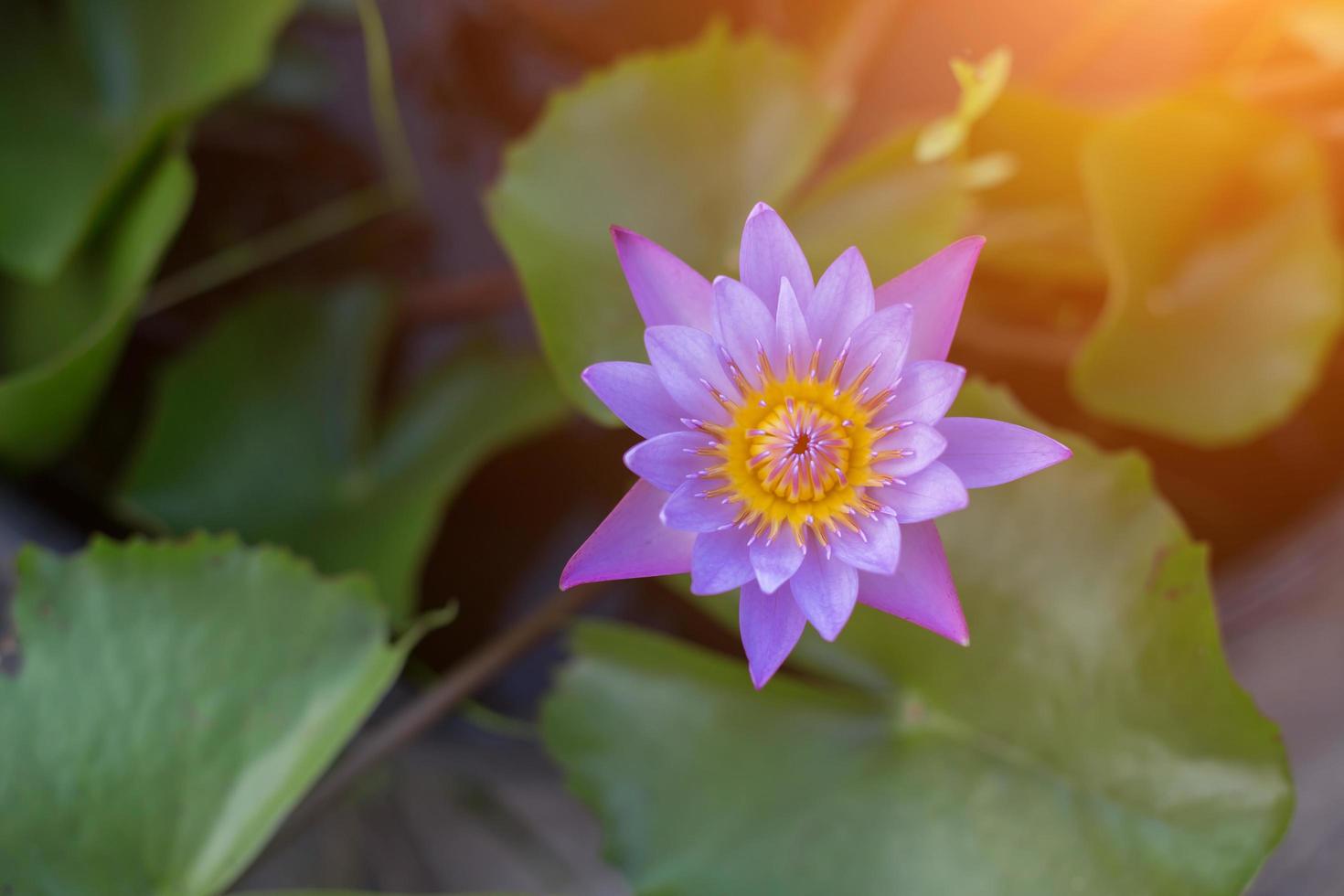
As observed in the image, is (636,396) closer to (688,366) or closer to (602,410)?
(688,366)

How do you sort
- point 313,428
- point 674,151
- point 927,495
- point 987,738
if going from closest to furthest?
point 927,495
point 987,738
point 674,151
point 313,428

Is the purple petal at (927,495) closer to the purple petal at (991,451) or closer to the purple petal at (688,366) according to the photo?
the purple petal at (991,451)

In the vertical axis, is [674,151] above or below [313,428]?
above

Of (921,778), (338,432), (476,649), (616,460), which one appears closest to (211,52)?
(338,432)

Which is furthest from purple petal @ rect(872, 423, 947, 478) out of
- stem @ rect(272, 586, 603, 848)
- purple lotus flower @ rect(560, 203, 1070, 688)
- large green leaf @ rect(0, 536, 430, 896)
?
stem @ rect(272, 586, 603, 848)

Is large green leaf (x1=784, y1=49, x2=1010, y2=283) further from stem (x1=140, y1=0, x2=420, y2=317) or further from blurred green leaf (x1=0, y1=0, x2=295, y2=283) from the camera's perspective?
blurred green leaf (x1=0, y1=0, x2=295, y2=283)

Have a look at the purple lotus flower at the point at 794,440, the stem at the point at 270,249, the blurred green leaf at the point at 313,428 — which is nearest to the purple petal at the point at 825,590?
the purple lotus flower at the point at 794,440

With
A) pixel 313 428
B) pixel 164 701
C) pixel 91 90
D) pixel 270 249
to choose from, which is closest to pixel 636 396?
pixel 164 701
